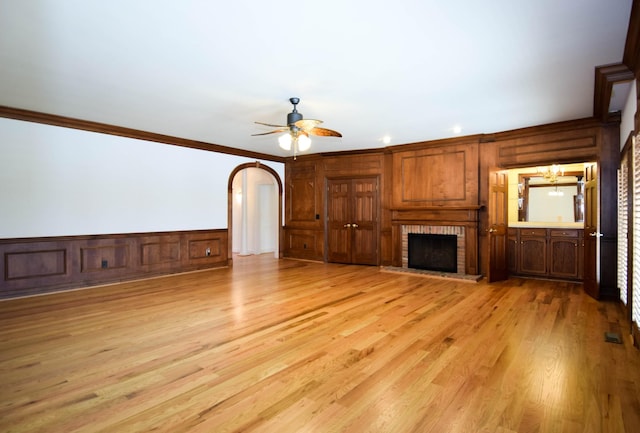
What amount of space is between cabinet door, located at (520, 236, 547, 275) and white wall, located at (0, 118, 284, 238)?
5.94 metres

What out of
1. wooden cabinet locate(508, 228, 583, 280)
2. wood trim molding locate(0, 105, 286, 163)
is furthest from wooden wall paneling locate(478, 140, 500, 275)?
wood trim molding locate(0, 105, 286, 163)

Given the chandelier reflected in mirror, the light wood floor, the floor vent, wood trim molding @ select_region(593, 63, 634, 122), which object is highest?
wood trim molding @ select_region(593, 63, 634, 122)

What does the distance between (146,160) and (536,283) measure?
23.0 ft

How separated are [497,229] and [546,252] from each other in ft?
3.43

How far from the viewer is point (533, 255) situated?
609 cm

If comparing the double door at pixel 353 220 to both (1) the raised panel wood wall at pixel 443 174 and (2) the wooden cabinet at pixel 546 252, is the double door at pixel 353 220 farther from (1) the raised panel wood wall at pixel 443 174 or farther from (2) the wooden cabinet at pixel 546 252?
(2) the wooden cabinet at pixel 546 252

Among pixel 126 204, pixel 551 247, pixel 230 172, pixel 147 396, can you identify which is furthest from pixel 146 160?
pixel 551 247

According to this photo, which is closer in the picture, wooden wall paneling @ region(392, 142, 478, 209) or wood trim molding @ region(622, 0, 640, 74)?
wood trim molding @ region(622, 0, 640, 74)

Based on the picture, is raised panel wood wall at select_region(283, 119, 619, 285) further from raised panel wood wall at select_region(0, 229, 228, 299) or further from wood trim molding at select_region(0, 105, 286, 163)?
raised panel wood wall at select_region(0, 229, 228, 299)

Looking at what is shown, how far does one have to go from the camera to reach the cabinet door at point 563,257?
226 inches

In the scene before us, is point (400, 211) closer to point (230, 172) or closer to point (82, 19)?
point (230, 172)

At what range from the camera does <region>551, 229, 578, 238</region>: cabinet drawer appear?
573 centimetres

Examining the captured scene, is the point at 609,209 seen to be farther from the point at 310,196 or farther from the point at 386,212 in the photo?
the point at 310,196

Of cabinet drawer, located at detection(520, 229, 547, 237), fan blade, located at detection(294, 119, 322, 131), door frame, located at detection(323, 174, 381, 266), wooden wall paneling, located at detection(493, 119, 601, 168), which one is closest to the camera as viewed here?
fan blade, located at detection(294, 119, 322, 131)
